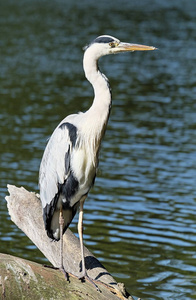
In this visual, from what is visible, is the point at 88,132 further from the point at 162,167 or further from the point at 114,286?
the point at 162,167

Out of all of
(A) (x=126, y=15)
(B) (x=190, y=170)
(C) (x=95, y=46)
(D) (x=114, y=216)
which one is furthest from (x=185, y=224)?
(A) (x=126, y=15)

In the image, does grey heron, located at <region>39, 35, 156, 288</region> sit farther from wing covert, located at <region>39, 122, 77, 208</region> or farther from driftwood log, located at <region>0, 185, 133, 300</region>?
driftwood log, located at <region>0, 185, 133, 300</region>

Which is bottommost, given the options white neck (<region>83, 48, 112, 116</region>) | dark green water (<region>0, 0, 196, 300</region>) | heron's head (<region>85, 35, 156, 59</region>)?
dark green water (<region>0, 0, 196, 300</region>)

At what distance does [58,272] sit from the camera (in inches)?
207

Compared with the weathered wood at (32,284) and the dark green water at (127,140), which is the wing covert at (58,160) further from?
the dark green water at (127,140)

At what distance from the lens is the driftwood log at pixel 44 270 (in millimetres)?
4809

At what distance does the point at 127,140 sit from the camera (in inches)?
566

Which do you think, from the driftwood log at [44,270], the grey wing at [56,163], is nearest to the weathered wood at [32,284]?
the driftwood log at [44,270]

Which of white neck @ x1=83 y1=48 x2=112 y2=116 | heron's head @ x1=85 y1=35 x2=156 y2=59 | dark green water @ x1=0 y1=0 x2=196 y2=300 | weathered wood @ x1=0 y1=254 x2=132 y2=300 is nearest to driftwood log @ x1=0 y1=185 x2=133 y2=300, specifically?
weathered wood @ x1=0 y1=254 x2=132 y2=300

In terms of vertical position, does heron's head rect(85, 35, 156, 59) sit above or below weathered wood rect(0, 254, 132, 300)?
above

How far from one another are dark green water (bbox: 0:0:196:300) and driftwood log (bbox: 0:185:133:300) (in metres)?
1.66

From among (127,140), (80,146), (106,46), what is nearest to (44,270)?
(80,146)

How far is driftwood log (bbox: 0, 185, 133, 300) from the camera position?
4.81 metres

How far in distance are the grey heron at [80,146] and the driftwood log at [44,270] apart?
16.3 inches
